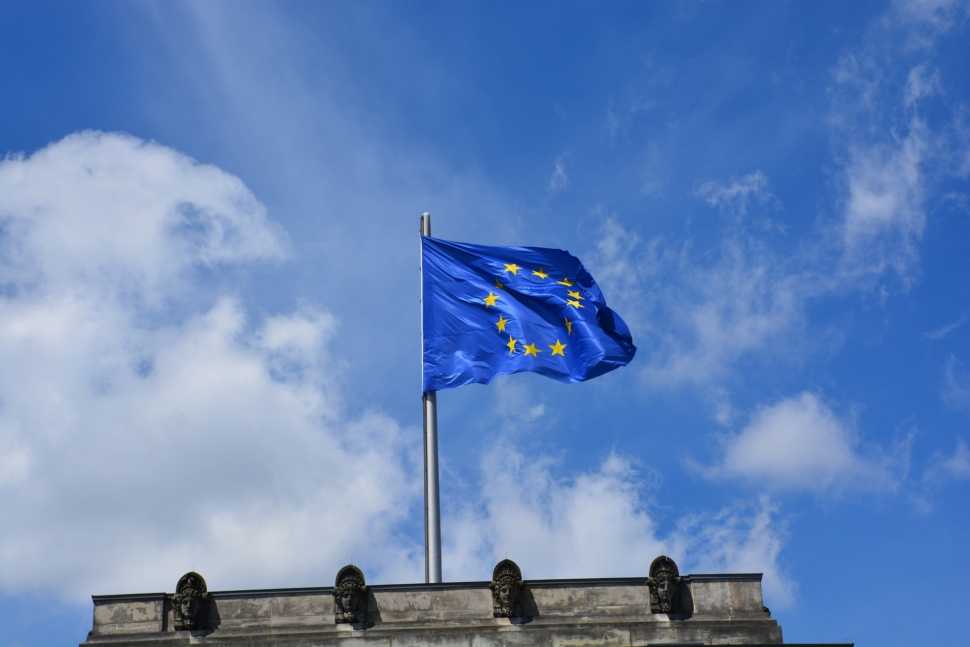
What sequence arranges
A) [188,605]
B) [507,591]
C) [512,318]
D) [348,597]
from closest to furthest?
[188,605]
[348,597]
[507,591]
[512,318]

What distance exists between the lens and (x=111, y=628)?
35250 mm

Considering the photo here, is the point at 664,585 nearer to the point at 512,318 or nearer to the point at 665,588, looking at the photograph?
the point at 665,588

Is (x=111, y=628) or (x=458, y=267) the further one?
(x=458, y=267)

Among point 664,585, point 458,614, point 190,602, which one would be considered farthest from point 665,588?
point 190,602

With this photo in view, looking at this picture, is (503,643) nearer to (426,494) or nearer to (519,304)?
(426,494)

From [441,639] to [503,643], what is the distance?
1.69m

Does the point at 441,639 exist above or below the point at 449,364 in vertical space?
below

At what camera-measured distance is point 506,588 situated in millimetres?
35500

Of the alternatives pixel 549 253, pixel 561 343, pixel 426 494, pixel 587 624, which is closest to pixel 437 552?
pixel 426 494

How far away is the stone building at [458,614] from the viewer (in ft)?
115

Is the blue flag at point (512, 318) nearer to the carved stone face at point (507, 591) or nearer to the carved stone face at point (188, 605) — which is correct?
the carved stone face at point (507, 591)

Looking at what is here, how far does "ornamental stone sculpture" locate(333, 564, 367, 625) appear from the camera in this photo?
115 ft

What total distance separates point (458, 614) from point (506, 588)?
1.54 meters

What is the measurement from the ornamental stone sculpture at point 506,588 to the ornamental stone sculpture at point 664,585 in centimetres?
371
